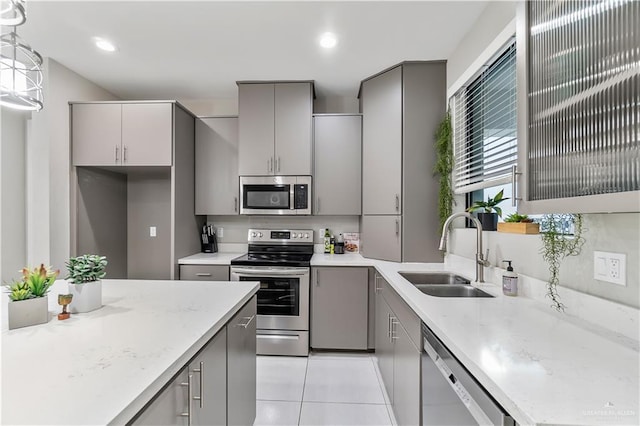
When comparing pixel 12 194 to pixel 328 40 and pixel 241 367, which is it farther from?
pixel 328 40

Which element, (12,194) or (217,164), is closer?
(12,194)

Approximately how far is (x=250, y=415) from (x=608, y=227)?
191 centimetres

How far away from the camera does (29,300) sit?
1.00 meters

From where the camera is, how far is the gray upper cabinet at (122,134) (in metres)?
2.82

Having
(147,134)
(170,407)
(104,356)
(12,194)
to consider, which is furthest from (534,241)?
(12,194)

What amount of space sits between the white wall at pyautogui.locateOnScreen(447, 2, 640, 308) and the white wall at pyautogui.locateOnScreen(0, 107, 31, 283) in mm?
4136

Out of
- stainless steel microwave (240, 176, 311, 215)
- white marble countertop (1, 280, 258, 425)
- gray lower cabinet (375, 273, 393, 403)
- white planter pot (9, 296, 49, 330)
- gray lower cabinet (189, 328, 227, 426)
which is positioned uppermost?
stainless steel microwave (240, 176, 311, 215)

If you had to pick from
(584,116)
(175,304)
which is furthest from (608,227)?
(175,304)

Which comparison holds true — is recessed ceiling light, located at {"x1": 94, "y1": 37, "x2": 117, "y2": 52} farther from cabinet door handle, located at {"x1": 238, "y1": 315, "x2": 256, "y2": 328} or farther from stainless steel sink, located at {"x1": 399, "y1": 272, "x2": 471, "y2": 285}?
stainless steel sink, located at {"x1": 399, "y1": 272, "x2": 471, "y2": 285}

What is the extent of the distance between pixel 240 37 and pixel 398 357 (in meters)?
2.56

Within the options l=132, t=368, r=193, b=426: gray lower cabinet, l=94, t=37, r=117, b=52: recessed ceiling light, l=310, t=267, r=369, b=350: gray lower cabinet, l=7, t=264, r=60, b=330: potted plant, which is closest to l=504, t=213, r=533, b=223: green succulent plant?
l=310, t=267, r=369, b=350: gray lower cabinet

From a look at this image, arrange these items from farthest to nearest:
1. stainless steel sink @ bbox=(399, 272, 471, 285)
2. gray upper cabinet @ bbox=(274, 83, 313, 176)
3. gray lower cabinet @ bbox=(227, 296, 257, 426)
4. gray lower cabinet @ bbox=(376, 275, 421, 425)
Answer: gray upper cabinet @ bbox=(274, 83, 313, 176), stainless steel sink @ bbox=(399, 272, 471, 285), gray lower cabinet @ bbox=(376, 275, 421, 425), gray lower cabinet @ bbox=(227, 296, 257, 426)

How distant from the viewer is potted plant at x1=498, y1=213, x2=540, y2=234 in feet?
4.74

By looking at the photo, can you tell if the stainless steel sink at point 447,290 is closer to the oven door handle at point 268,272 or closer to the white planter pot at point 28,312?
the oven door handle at point 268,272
